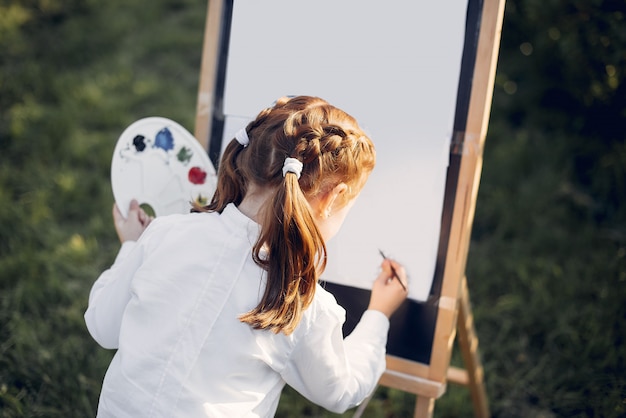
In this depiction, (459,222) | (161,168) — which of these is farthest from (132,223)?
(459,222)

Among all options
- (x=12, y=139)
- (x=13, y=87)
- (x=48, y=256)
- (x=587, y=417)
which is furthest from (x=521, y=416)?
(x=13, y=87)

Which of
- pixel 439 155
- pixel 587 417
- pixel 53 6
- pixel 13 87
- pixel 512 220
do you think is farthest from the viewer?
pixel 53 6

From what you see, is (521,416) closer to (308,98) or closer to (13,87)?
(308,98)

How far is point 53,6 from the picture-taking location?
11.3 feet

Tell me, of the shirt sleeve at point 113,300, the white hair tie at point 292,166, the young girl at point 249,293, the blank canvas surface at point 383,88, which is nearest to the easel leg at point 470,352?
the blank canvas surface at point 383,88

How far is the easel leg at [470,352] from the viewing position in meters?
1.61

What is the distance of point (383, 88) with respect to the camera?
4.71ft

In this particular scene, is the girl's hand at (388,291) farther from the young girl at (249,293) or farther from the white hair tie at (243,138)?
the white hair tie at (243,138)

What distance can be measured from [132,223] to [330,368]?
62 centimetres

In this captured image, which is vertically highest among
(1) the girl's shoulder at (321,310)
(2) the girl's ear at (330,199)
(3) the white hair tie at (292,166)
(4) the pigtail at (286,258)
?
(3) the white hair tie at (292,166)

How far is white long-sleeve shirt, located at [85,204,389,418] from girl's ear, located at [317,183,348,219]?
0.14 metres

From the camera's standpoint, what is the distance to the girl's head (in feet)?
3.59

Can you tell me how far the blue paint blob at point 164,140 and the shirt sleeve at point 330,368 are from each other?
24.5 inches

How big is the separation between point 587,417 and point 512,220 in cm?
88
